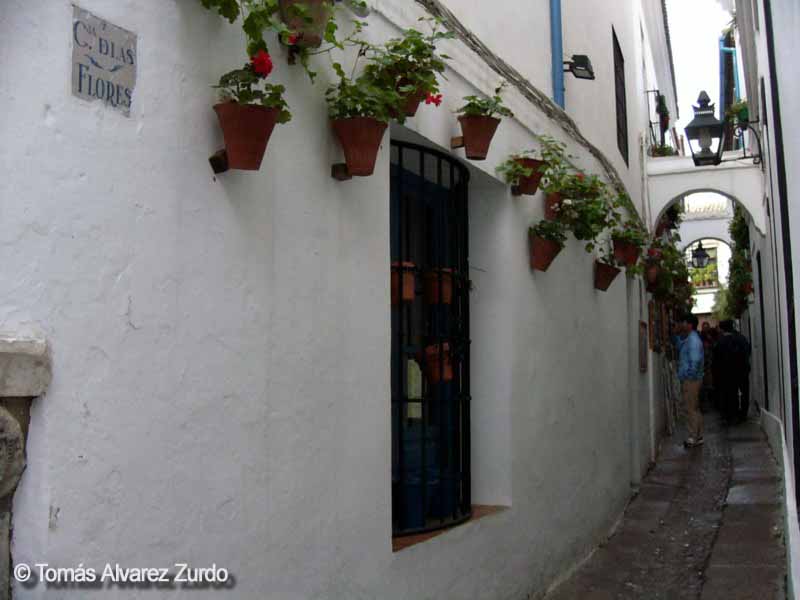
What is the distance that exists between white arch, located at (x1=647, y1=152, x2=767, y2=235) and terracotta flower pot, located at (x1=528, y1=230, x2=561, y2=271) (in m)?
6.72

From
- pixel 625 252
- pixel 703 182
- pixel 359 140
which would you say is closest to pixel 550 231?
pixel 625 252

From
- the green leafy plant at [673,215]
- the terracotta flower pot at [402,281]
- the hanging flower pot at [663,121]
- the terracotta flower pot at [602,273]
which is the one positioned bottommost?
the terracotta flower pot at [402,281]

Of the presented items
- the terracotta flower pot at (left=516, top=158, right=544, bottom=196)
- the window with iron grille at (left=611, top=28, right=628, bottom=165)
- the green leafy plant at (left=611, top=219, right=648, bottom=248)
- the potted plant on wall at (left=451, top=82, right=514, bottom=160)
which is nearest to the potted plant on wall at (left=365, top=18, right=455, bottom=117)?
the potted plant on wall at (left=451, top=82, right=514, bottom=160)

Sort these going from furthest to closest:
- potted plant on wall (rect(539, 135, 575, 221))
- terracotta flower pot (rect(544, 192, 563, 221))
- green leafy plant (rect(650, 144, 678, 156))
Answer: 1. green leafy plant (rect(650, 144, 678, 156))
2. terracotta flower pot (rect(544, 192, 563, 221))
3. potted plant on wall (rect(539, 135, 575, 221))

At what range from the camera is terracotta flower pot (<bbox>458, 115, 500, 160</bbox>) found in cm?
436

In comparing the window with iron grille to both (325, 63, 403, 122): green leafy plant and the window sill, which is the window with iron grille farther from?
(325, 63, 403, 122): green leafy plant

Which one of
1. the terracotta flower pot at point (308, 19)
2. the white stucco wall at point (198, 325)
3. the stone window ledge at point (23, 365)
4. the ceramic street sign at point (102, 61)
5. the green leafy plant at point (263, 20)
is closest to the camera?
the stone window ledge at point (23, 365)

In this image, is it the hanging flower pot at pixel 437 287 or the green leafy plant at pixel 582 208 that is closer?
the hanging flower pot at pixel 437 287

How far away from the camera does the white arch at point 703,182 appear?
38.5ft

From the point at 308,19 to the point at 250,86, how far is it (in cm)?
34

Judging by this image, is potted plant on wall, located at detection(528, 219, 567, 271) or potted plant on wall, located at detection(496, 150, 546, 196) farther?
potted plant on wall, located at detection(528, 219, 567, 271)

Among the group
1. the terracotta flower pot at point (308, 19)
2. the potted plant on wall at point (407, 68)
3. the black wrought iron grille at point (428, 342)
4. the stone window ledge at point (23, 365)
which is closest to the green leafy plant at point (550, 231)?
the black wrought iron grille at point (428, 342)

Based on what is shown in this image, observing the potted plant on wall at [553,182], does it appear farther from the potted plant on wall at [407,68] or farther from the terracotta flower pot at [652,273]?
the terracotta flower pot at [652,273]

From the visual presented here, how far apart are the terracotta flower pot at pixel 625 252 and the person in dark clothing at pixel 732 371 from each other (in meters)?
5.95
